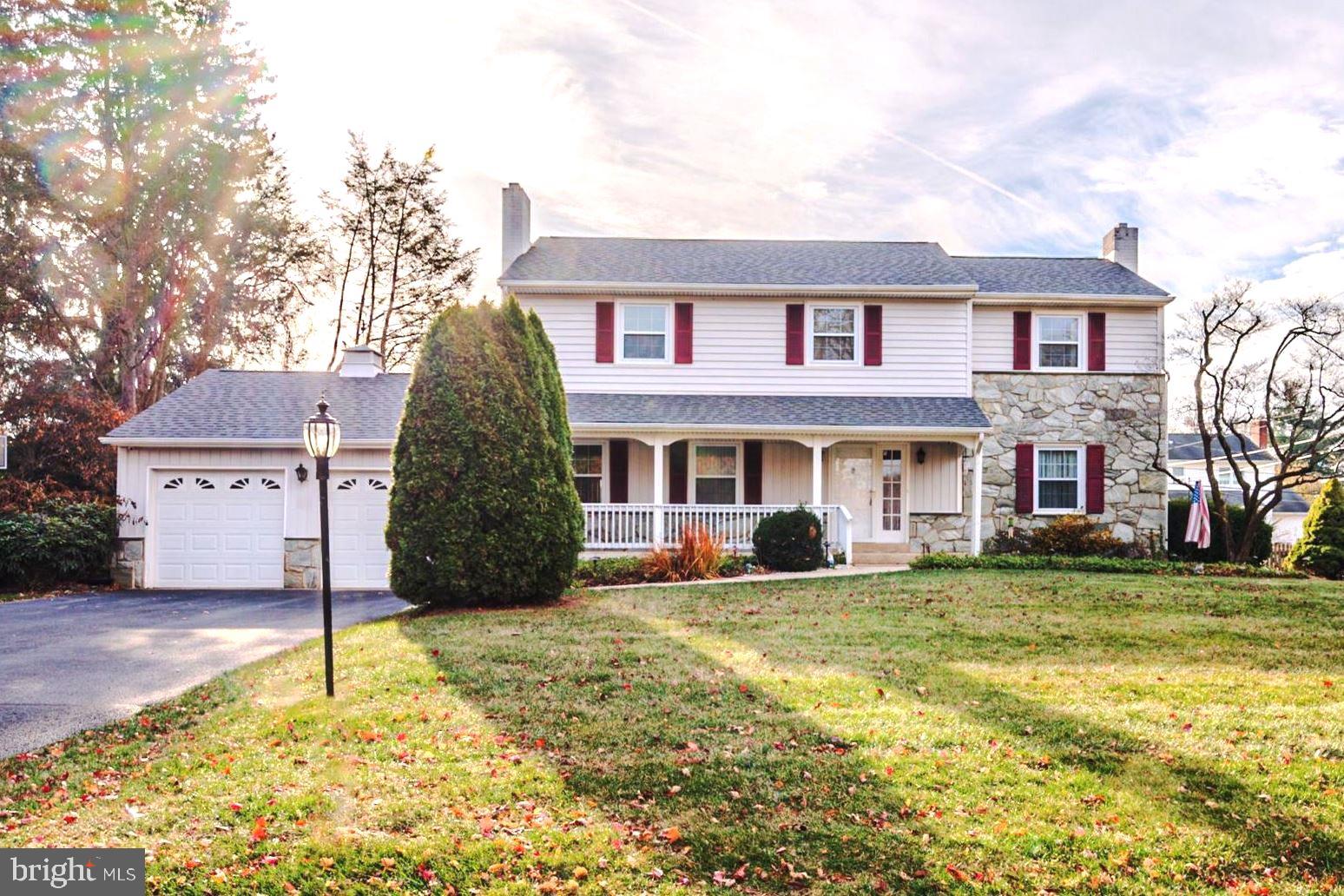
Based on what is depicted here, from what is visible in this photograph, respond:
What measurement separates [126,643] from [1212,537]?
19.1 meters

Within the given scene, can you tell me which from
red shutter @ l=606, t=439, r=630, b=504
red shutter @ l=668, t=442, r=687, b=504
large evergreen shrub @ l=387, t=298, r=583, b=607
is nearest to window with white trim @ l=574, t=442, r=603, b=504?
red shutter @ l=606, t=439, r=630, b=504

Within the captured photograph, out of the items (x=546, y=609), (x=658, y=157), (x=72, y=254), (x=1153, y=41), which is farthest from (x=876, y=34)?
(x=72, y=254)

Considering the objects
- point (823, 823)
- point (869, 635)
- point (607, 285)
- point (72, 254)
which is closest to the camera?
point (823, 823)

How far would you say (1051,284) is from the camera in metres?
17.6

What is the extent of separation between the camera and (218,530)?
1450 cm

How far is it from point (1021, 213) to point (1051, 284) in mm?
2076

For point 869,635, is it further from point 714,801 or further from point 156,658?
point 156,658

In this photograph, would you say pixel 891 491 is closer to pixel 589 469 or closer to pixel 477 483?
pixel 589 469

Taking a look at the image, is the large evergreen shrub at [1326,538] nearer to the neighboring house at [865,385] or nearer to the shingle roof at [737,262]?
the neighboring house at [865,385]

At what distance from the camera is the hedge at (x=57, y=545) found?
13.6 meters

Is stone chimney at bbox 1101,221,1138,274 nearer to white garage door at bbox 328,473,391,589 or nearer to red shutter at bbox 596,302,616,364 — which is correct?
red shutter at bbox 596,302,616,364

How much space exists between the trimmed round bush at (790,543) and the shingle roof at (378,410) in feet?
6.99

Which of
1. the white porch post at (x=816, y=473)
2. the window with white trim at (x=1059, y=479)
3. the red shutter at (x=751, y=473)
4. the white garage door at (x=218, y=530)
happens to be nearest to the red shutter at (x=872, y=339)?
the white porch post at (x=816, y=473)

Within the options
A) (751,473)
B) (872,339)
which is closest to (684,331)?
(751,473)
